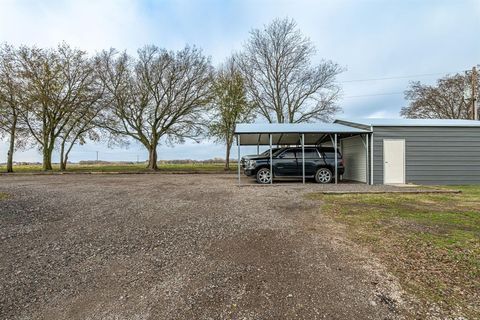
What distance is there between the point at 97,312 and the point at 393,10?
1528 cm

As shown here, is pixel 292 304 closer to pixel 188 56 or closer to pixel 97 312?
pixel 97 312

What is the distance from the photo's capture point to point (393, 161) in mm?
11477

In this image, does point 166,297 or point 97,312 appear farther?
point 166,297

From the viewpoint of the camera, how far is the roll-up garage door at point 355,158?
12266mm

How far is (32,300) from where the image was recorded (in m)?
2.43

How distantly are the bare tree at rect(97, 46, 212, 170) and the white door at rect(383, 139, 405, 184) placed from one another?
15.6 meters

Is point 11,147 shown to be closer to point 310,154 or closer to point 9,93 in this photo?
point 9,93

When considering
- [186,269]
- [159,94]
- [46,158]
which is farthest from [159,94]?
[186,269]

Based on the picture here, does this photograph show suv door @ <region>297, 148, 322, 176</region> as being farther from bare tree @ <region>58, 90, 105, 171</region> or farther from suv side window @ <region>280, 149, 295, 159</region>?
bare tree @ <region>58, 90, 105, 171</region>

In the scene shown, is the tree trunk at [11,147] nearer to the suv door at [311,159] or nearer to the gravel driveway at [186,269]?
the gravel driveway at [186,269]

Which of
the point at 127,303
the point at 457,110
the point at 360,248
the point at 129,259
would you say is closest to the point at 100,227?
the point at 129,259

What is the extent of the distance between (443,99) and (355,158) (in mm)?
19084

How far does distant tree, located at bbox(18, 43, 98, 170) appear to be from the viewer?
1992 centimetres

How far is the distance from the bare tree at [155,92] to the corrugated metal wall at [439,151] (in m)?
15.6
